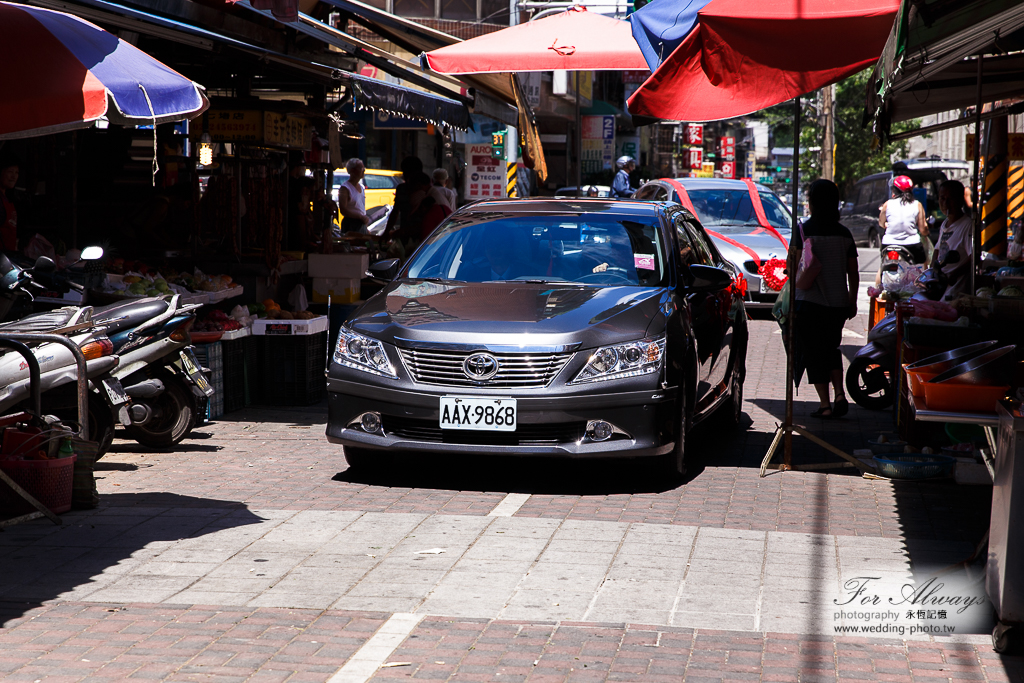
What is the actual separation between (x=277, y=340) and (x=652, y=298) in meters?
4.01

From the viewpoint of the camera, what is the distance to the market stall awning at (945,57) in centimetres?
555

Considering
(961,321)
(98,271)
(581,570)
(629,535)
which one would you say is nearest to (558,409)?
(629,535)

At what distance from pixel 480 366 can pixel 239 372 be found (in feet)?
12.3

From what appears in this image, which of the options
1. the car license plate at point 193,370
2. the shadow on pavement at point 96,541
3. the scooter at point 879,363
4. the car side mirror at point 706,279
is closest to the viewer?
the shadow on pavement at point 96,541

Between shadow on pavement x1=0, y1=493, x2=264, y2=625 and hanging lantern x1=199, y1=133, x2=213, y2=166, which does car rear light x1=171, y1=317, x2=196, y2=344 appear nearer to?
shadow on pavement x1=0, y1=493, x2=264, y2=625

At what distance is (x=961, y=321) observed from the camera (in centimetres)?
755

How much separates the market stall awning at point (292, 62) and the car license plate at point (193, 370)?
7.75ft

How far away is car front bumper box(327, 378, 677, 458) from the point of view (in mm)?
6582

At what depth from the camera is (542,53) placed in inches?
421

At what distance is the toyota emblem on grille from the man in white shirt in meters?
5.25

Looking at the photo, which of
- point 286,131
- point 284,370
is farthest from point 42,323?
point 286,131

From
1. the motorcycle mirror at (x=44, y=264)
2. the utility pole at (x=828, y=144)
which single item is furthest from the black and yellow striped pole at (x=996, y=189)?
the utility pole at (x=828, y=144)

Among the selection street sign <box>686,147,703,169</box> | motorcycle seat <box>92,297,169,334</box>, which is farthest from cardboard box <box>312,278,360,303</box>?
street sign <box>686,147,703,169</box>

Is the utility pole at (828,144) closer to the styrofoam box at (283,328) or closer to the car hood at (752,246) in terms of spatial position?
the car hood at (752,246)
